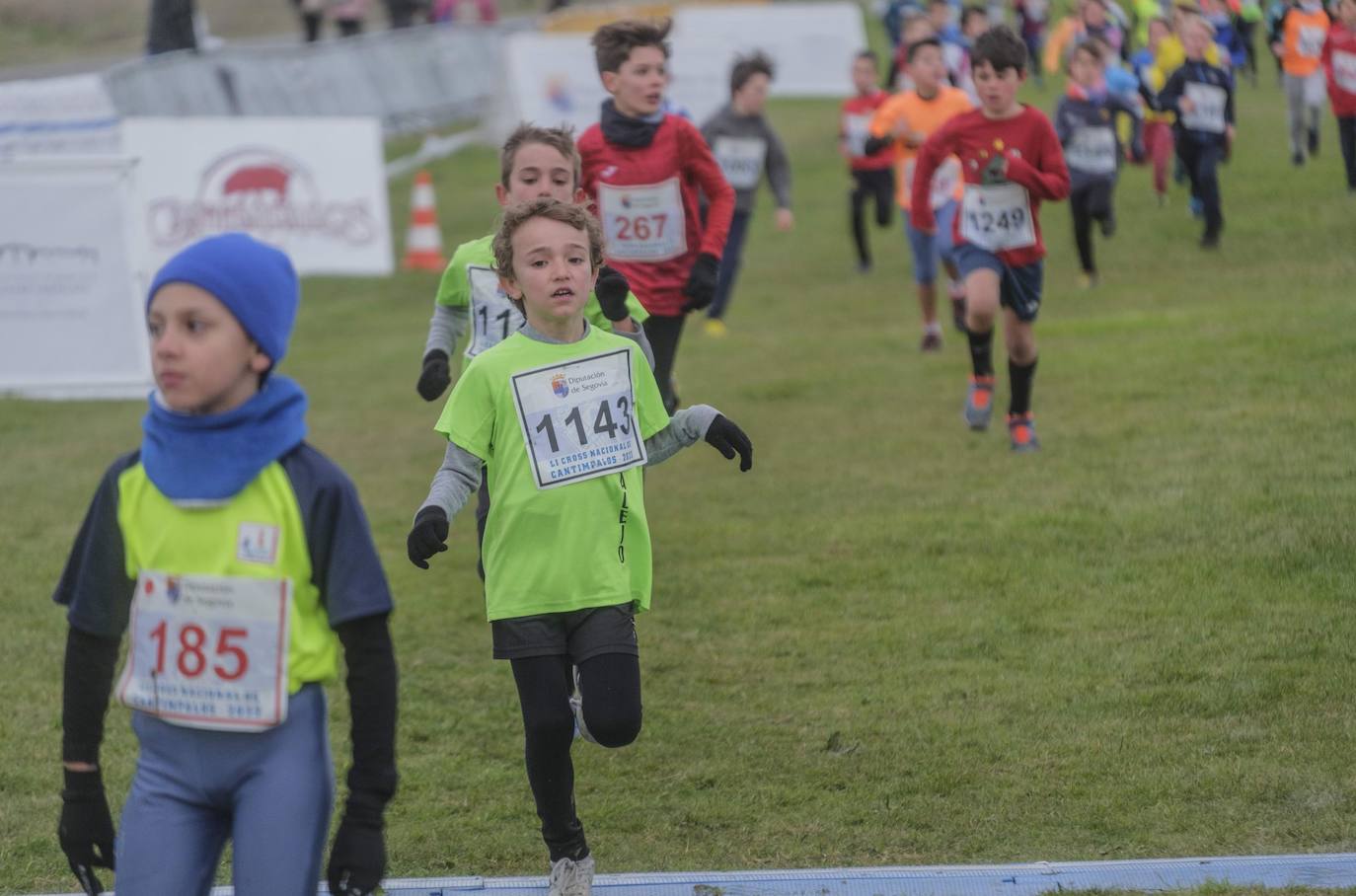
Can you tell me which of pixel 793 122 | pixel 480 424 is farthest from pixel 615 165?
pixel 793 122

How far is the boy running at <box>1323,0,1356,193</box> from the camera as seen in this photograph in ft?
51.4

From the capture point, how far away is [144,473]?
3.51 metres

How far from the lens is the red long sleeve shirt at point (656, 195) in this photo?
26.2 ft

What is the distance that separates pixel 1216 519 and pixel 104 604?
230 inches

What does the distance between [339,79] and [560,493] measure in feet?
71.4

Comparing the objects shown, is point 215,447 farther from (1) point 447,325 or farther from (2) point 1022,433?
A: (2) point 1022,433

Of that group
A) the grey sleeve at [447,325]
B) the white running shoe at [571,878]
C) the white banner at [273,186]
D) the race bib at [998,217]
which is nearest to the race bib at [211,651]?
the white running shoe at [571,878]

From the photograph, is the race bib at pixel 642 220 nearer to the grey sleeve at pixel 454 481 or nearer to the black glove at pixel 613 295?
the black glove at pixel 613 295

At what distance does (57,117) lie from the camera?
17312 millimetres

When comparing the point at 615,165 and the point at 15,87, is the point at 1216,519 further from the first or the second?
the point at 15,87


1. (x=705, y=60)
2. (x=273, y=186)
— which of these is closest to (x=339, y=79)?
(x=705, y=60)

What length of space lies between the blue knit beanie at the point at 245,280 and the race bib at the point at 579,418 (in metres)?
1.25

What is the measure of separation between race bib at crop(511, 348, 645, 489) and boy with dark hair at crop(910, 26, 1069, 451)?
475 centimetres

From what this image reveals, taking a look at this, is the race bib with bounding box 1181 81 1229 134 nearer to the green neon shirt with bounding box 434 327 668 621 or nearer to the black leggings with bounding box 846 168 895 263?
the black leggings with bounding box 846 168 895 263
